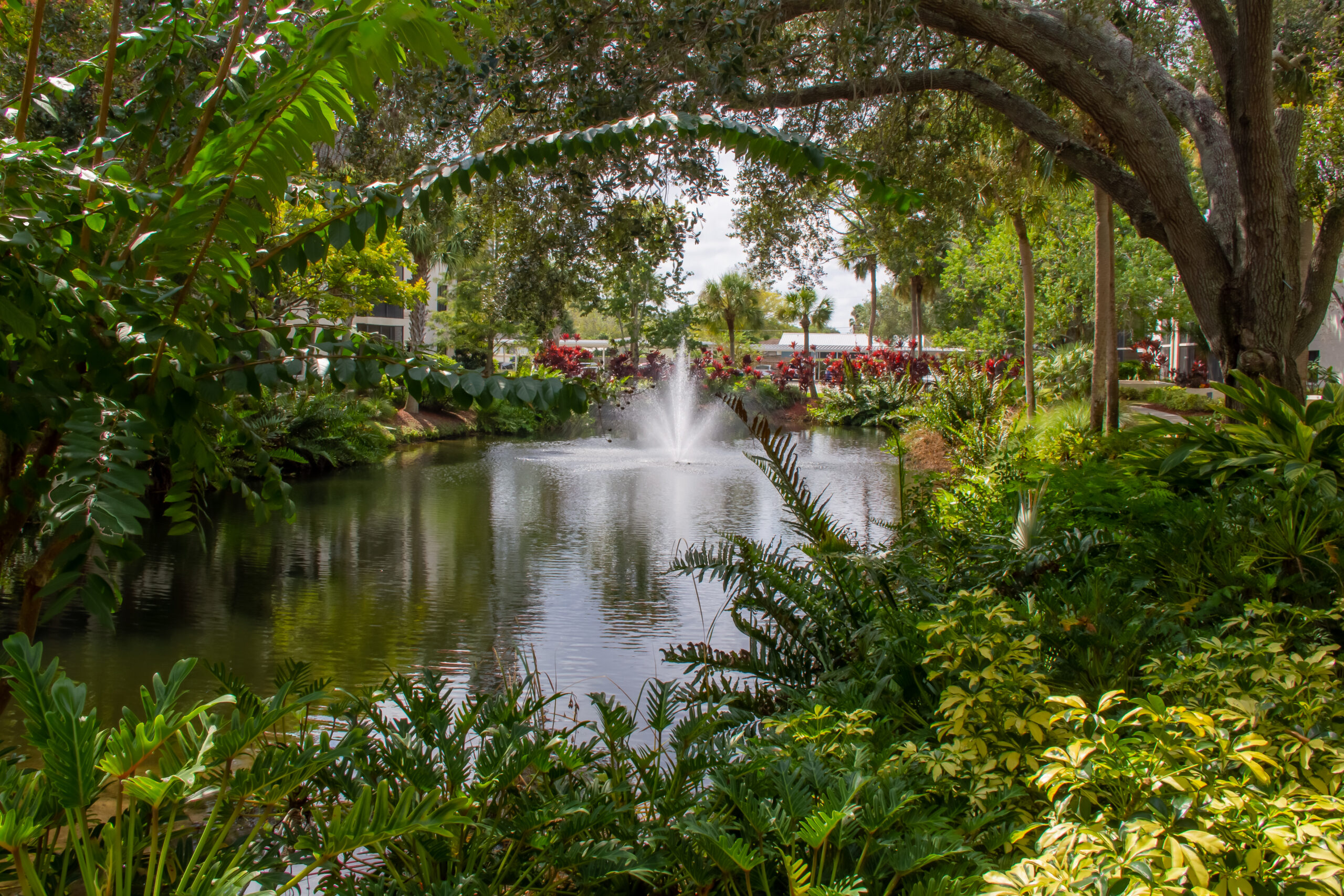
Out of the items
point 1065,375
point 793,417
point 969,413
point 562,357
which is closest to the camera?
point 969,413

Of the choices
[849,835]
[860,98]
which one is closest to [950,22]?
[860,98]

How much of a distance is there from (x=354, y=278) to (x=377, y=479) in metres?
3.70

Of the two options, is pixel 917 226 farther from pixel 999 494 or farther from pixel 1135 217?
pixel 999 494

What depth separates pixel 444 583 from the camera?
834 cm

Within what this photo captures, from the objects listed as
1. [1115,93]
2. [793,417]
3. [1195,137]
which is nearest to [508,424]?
[793,417]

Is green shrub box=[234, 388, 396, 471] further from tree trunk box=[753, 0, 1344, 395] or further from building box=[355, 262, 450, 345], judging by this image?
building box=[355, 262, 450, 345]

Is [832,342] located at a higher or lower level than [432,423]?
higher

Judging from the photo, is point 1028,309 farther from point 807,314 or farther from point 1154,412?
point 807,314

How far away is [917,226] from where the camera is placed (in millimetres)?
9531

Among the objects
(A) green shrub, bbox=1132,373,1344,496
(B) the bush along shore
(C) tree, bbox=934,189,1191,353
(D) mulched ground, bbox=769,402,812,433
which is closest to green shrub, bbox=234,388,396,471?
(B) the bush along shore

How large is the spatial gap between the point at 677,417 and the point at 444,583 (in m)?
18.5

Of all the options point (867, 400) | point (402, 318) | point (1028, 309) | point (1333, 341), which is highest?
point (402, 318)

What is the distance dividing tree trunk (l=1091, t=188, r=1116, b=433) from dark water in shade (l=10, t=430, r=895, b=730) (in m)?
3.40

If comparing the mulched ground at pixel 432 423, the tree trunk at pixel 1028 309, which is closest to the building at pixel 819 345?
the mulched ground at pixel 432 423
